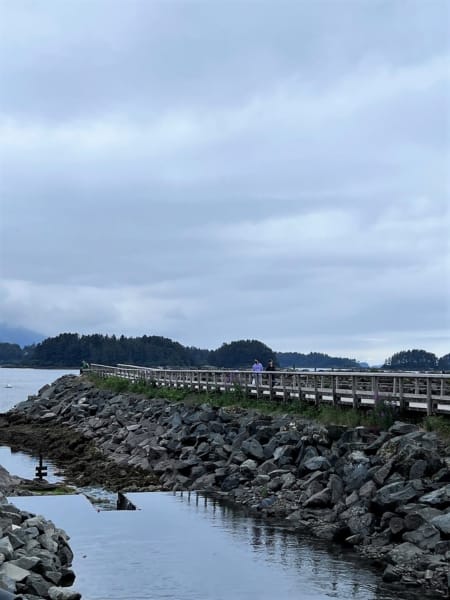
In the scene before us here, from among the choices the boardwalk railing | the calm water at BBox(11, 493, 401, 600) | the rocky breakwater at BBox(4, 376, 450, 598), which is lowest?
the calm water at BBox(11, 493, 401, 600)

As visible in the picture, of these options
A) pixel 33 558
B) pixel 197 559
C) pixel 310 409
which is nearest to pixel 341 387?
pixel 310 409

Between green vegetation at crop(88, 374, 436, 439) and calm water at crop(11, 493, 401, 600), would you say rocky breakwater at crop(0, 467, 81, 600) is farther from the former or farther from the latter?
green vegetation at crop(88, 374, 436, 439)

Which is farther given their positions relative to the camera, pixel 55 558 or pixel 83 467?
pixel 83 467

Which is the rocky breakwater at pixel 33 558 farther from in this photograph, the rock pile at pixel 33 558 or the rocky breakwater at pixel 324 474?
the rocky breakwater at pixel 324 474

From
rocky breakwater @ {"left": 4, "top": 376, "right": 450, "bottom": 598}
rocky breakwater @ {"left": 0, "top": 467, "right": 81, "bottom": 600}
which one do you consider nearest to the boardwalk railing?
rocky breakwater @ {"left": 4, "top": 376, "right": 450, "bottom": 598}

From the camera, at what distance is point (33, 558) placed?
14.9 metres

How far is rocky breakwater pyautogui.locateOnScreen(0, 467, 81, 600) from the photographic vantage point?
1393cm

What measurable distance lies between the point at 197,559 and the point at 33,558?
12.5 feet

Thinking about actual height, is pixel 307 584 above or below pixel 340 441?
below

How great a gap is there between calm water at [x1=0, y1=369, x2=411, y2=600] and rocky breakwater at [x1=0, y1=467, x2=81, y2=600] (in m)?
0.45

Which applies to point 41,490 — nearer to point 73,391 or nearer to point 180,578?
point 180,578

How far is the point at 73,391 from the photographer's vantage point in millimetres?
66375

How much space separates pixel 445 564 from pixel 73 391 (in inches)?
2108

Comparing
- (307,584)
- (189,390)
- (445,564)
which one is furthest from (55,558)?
(189,390)
